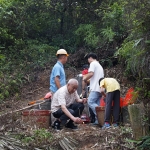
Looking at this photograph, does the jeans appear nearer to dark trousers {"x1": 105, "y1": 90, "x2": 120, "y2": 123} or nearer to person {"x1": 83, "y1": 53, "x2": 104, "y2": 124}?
person {"x1": 83, "y1": 53, "x2": 104, "y2": 124}

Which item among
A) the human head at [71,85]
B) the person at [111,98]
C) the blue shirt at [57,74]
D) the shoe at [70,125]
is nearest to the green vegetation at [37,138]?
the shoe at [70,125]

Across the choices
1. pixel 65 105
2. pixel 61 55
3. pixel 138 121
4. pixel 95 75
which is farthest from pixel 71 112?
pixel 138 121

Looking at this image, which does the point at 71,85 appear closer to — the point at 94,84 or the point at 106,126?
the point at 94,84

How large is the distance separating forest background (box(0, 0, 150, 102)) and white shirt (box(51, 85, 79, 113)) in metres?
3.11

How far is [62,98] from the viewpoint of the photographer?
7.39 metres

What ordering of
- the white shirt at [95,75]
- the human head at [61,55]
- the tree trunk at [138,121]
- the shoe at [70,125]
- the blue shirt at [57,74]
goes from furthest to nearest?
the white shirt at [95,75], the human head at [61,55], the blue shirt at [57,74], the shoe at [70,125], the tree trunk at [138,121]

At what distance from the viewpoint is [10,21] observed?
13.9 meters

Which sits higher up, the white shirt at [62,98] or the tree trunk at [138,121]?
the white shirt at [62,98]

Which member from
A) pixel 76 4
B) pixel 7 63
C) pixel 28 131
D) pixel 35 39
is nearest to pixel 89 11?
pixel 76 4

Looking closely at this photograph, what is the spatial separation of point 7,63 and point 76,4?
12.6 ft

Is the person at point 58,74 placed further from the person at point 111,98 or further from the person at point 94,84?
the person at point 111,98

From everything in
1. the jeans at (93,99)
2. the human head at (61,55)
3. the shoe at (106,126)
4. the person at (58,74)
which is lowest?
the shoe at (106,126)

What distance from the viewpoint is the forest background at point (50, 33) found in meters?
12.1

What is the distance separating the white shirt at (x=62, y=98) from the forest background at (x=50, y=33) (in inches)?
123
